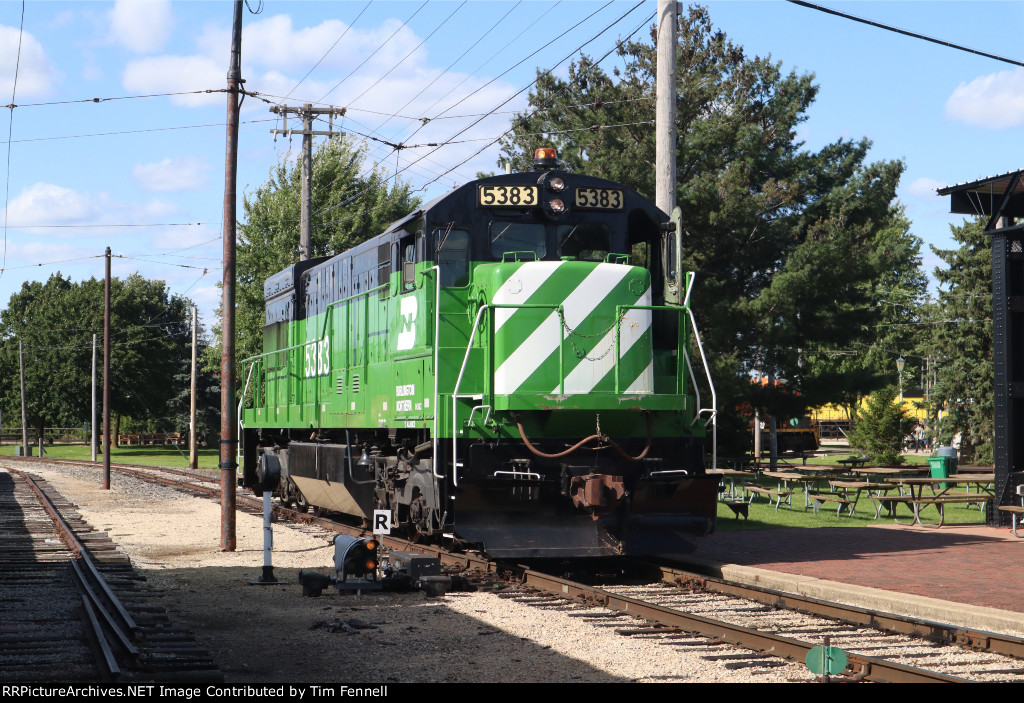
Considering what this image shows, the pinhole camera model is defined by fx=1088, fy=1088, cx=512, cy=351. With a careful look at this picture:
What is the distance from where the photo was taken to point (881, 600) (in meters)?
9.33

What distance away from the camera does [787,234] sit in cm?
3203

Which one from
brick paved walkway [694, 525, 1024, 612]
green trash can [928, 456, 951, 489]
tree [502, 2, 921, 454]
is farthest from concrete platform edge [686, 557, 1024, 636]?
tree [502, 2, 921, 454]

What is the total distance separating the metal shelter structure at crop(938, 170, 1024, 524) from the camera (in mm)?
16516

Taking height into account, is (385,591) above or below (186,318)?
below

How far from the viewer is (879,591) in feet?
31.7

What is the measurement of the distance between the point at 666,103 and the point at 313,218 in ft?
108

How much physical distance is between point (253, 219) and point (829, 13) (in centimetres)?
3575

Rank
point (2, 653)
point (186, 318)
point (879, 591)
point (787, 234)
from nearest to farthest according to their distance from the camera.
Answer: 1. point (2, 653)
2. point (879, 591)
3. point (787, 234)
4. point (186, 318)

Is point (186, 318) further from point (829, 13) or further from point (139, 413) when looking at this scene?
point (829, 13)

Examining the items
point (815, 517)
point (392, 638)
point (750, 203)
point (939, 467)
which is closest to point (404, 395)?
point (392, 638)

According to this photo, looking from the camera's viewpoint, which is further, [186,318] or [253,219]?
Answer: [186,318]

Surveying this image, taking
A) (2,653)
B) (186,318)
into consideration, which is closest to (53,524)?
(2,653)

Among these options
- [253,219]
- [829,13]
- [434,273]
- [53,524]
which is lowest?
[53,524]

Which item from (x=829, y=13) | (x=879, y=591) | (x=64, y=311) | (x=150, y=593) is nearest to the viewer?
(x=879, y=591)
